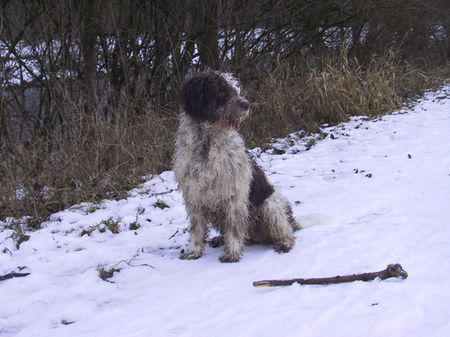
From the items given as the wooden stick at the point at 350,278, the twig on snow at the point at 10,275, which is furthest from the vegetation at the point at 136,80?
the wooden stick at the point at 350,278

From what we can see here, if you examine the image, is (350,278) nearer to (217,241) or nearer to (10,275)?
(217,241)

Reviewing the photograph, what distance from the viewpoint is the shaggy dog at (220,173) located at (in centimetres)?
350

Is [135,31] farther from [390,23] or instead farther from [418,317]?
[390,23]

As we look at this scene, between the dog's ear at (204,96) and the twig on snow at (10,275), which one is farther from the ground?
the dog's ear at (204,96)

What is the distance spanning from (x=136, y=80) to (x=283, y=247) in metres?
5.48

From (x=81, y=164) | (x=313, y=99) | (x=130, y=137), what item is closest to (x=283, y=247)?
(x=81, y=164)

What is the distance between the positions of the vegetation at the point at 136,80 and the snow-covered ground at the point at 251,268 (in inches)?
26.3

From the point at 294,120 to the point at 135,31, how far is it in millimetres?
3407

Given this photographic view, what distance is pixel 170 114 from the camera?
307 inches

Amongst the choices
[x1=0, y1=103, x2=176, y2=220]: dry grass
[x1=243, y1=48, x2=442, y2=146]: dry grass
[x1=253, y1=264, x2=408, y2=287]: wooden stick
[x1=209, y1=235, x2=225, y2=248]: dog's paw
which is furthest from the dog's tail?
[x1=243, y1=48, x2=442, y2=146]: dry grass

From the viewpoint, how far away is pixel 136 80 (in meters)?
8.13

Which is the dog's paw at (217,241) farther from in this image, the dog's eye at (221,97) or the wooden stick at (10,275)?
the wooden stick at (10,275)

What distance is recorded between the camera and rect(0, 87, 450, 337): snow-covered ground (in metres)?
2.41

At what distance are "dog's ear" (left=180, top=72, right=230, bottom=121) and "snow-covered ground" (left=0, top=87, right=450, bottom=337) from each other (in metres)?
1.26
